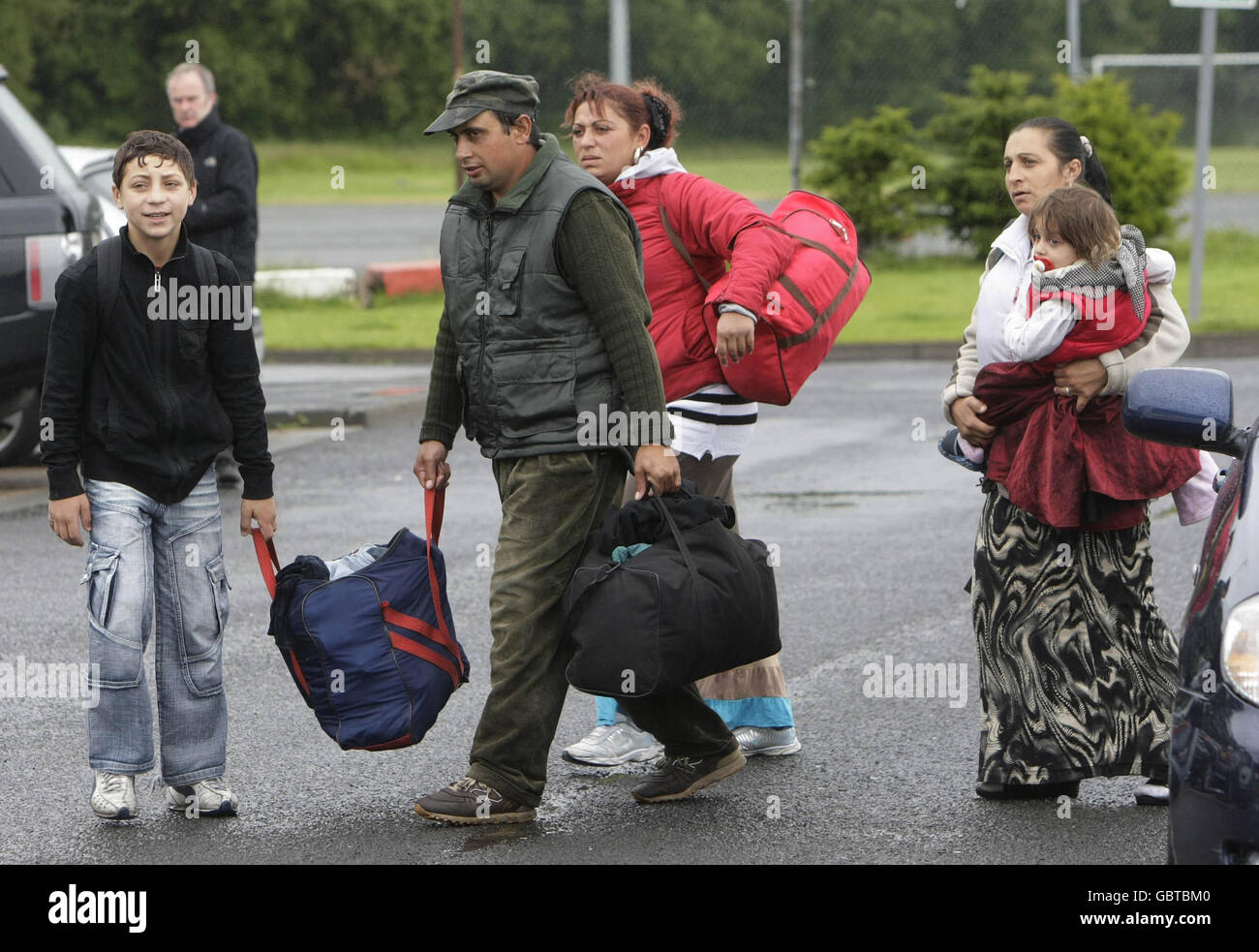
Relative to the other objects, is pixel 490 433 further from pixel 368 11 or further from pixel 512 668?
pixel 368 11

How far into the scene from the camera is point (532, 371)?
179 inches

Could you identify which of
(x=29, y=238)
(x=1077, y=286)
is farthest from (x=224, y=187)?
(x=1077, y=286)

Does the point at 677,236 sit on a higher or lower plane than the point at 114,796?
higher

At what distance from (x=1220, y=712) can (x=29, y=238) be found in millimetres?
7464

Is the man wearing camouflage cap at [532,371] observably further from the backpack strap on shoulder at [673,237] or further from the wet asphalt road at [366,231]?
the wet asphalt road at [366,231]

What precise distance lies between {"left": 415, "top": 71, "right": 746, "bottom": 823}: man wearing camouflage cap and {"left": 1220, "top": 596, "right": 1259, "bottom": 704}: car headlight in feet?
5.09

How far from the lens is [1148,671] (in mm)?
4824

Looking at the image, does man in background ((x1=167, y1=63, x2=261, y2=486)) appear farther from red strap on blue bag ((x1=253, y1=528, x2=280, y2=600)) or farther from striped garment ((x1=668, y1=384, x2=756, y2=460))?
striped garment ((x1=668, y1=384, x2=756, y2=460))

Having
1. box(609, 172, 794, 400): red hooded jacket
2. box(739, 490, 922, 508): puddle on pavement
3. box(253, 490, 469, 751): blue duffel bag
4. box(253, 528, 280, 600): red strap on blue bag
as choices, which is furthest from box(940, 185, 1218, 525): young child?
box(739, 490, 922, 508): puddle on pavement

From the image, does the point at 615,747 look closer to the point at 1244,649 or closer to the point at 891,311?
the point at 1244,649

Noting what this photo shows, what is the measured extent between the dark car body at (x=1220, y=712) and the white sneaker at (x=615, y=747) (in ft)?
6.69

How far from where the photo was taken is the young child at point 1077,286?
4637mm

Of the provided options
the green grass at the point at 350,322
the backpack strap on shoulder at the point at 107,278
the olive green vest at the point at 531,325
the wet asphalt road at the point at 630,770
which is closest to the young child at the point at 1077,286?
the olive green vest at the point at 531,325

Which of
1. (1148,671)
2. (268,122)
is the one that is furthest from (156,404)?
(268,122)
